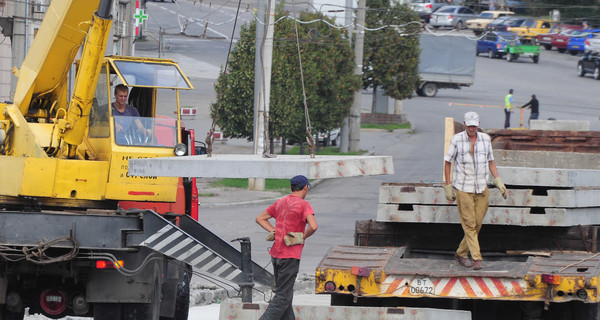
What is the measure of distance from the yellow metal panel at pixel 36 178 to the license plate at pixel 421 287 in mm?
4031

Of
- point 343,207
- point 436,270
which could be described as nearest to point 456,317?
point 436,270

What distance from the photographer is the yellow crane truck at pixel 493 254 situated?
9.15 metres

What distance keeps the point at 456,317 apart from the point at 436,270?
89 cm

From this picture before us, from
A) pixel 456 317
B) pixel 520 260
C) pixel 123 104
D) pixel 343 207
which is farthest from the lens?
pixel 343 207

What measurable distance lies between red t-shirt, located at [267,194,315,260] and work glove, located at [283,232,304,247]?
57mm

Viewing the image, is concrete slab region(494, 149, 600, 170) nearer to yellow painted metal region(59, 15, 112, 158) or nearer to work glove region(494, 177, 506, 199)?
work glove region(494, 177, 506, 199)

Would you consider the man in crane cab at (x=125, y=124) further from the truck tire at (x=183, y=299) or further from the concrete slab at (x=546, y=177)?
the concrete slab at (x=546, y=177)

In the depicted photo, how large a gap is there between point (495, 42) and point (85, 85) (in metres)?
55.1

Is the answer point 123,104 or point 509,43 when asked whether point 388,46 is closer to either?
point 509,43

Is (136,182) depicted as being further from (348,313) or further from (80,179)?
(348,313)

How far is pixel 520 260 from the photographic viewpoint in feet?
35.0

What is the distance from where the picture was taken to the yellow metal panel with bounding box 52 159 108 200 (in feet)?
35.9

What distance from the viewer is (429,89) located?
183 ft

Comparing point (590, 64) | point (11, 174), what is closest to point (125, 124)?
point (11, 174)
